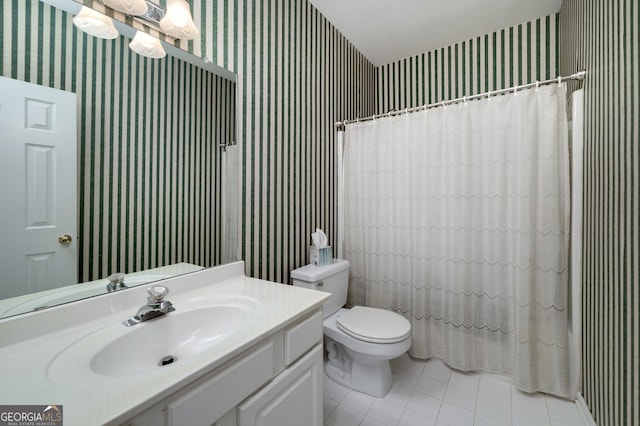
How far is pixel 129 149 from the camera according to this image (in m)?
Answer: 0.99

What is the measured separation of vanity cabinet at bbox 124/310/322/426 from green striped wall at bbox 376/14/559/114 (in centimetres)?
232

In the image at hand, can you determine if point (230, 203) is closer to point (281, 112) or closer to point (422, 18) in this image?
point (281, 112)

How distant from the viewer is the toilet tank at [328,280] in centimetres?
169

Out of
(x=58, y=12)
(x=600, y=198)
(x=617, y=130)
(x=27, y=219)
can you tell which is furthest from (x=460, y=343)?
(x=58, y=12)

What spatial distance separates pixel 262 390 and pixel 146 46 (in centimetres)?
131

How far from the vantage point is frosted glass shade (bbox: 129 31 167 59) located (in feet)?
3.34

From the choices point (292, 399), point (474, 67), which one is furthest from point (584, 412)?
point (474, 67)

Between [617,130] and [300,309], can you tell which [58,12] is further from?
[617,130]

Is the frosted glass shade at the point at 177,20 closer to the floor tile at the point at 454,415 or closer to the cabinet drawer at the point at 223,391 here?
the cabinet drawer at the point at 223,391

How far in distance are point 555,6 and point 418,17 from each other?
Result: 3.05ft

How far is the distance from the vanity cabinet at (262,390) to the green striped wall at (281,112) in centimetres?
67

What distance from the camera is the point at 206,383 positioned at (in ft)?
2.19

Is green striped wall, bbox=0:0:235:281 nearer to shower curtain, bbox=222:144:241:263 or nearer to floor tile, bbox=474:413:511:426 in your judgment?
shower curtain, bbox=222:144:241:263

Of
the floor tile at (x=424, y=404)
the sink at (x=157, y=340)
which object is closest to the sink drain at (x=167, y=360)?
the sink at (x=157, y=340)
